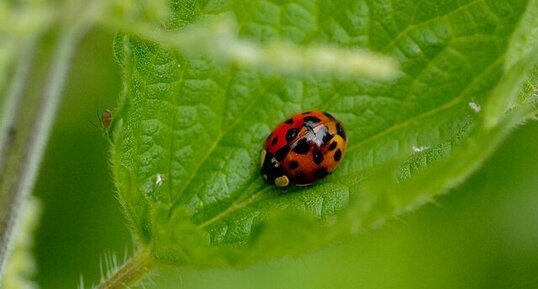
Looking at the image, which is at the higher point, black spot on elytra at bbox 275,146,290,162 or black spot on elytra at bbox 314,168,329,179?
black spot on elytra at bbox 314,168,329,179

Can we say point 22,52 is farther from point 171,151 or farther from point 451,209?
point 451,209

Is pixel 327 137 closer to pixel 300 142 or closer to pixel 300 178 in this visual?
pixel 300 178

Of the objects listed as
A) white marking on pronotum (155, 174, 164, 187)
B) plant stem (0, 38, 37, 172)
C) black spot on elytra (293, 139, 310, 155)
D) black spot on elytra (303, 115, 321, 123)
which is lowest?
black spot on elytra (293, 139, 310, 155)

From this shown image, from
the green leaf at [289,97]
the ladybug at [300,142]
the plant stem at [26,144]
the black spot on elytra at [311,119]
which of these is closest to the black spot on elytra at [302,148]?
the ladybug at [300,142]

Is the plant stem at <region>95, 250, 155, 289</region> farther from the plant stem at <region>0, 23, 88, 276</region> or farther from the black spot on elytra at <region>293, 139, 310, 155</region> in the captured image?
the black spot on elytra at <region>293, 139, 310, 155</region>

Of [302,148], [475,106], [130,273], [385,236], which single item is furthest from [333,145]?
[385,236]

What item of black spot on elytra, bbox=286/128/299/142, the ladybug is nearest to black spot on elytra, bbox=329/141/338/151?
the ladybug

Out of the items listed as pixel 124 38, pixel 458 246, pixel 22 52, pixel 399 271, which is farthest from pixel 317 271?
pixel 22 52
